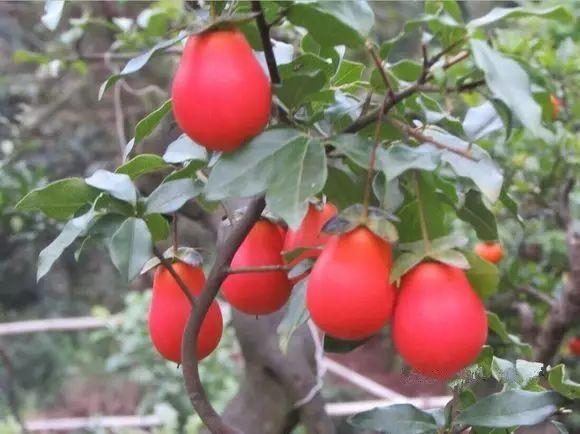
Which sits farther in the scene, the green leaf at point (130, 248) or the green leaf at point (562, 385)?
the green leaf at point (562, 385)

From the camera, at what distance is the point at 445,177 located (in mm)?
495

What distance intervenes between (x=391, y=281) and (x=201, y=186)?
16 centimetres

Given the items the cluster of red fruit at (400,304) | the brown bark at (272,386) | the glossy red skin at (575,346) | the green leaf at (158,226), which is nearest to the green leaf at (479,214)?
the cluster of red fruit at (400,304)

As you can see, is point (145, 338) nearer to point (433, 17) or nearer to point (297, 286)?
point (297, 286)

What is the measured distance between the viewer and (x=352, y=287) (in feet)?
1.30

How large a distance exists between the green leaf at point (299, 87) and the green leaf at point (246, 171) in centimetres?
4

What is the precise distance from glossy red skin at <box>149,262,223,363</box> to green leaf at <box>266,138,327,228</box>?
153 mm

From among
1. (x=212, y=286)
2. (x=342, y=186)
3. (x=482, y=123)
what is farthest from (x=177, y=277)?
(x=482, y=123)

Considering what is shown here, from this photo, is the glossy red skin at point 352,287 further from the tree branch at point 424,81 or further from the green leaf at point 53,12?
the green leaf at point 53,12

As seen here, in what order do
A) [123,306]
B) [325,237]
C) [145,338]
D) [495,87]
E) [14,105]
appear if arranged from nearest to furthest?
[495,87] < [325,237] < [145,338] < [14,105] < [123,306]

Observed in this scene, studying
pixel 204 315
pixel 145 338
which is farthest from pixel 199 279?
pixel 145 338

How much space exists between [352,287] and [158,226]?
203 millimetres

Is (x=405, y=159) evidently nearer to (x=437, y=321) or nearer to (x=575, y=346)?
(x=437, y=321)

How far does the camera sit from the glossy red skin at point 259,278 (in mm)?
518
